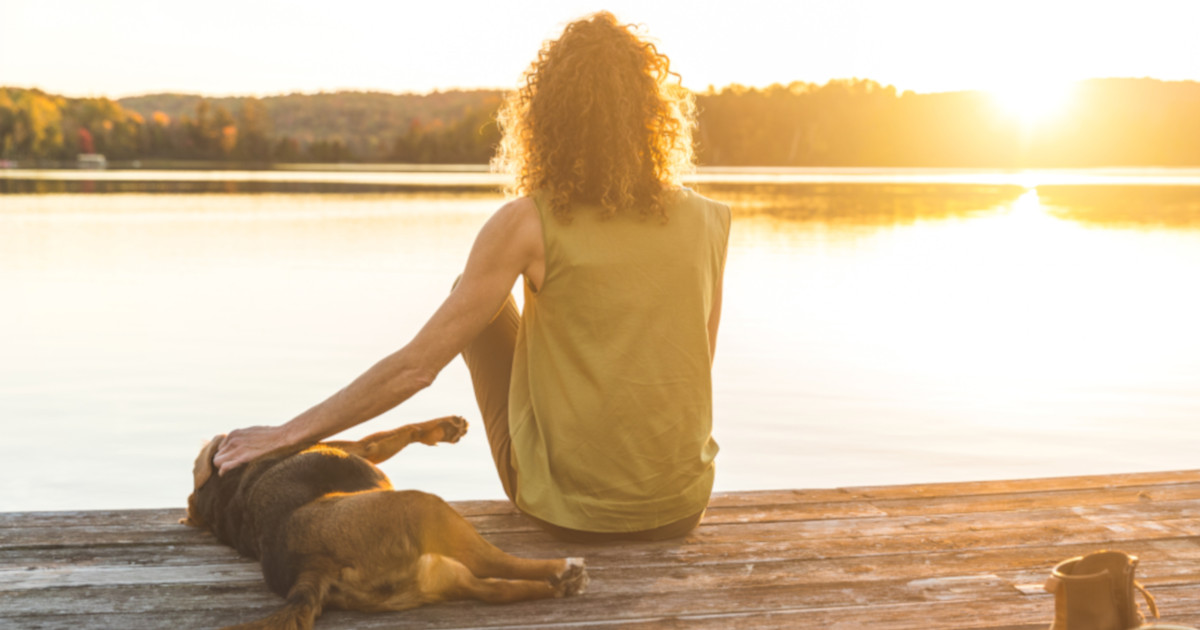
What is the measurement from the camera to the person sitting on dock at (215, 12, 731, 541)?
312 cm

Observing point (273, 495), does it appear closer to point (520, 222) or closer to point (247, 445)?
point (247, 445)

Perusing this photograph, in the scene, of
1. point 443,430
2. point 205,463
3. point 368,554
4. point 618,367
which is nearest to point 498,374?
point 443,430

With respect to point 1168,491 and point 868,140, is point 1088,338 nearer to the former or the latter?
point 1168,491

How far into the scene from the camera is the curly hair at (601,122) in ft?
10.3

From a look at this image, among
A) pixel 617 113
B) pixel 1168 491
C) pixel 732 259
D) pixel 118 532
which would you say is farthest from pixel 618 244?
pixel 732 259

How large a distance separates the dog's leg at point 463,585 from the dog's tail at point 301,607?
258 mm

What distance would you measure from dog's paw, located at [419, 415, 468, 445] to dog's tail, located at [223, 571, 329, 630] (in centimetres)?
100

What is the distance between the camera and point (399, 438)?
387 cm

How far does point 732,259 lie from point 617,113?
54.4 feet

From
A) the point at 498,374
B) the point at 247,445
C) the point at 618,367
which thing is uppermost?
the point at 618,367

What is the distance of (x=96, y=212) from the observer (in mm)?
29531

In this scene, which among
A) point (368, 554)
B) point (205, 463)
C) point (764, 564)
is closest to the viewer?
point (368, 554)

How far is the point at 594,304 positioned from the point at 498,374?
22.7 inches

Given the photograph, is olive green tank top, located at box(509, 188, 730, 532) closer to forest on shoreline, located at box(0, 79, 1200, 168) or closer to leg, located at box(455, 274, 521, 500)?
leg, located at box(455, 274, 521, 500)
